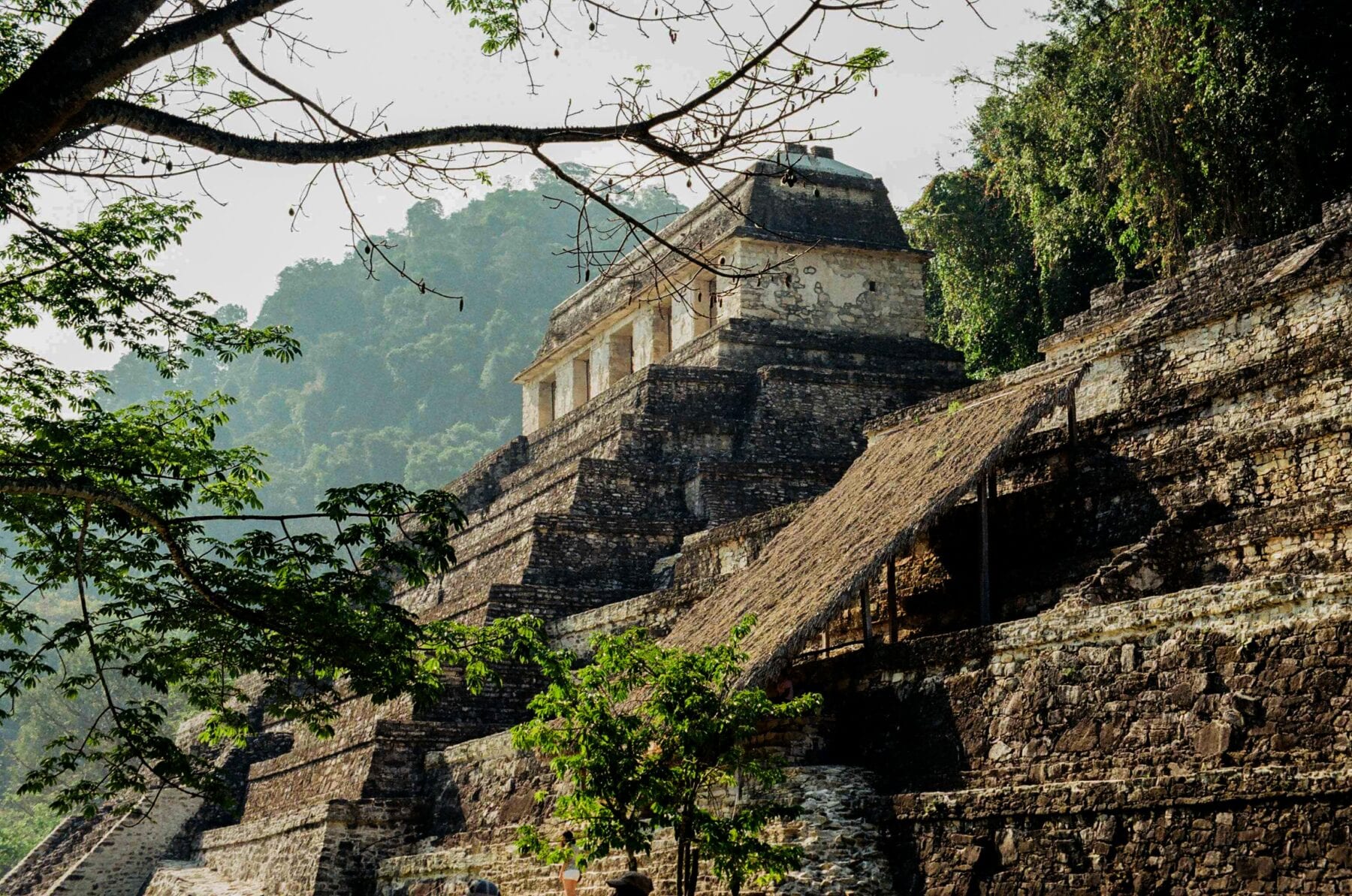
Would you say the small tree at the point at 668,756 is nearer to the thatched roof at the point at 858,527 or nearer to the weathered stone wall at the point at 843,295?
the thatched roof at the point at 858,527

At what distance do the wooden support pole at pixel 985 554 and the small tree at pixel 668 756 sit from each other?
1.43m

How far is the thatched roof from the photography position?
8.52 metres

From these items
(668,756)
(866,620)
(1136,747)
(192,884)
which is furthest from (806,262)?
(1136,747)

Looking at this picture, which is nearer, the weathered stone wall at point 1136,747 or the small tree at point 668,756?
the weathered stone wall at point 1136,747

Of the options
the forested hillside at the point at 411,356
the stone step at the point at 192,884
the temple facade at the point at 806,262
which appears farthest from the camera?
the forested hillside at the point at 411,356

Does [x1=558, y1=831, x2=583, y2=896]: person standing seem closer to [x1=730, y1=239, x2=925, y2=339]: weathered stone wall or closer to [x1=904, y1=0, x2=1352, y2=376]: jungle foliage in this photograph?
[x1=904, y1=0, x2=1352, y2=376]: jungle foliage

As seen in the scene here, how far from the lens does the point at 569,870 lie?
29.5 ft

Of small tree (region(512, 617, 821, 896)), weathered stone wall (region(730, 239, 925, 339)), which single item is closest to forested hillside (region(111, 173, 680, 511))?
weathered stone wall (region(730, 239, 925, 339))

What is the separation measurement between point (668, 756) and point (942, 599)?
2829 millimetres

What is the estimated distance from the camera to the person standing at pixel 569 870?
7.97 m

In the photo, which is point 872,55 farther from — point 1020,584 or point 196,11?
point 1020,584

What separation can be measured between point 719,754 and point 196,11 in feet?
13.9

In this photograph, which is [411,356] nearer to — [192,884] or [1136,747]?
[192,884]

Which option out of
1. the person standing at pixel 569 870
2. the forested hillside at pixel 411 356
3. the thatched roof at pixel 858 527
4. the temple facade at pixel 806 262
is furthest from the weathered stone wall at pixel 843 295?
the forested hillside at pixel 411 356
